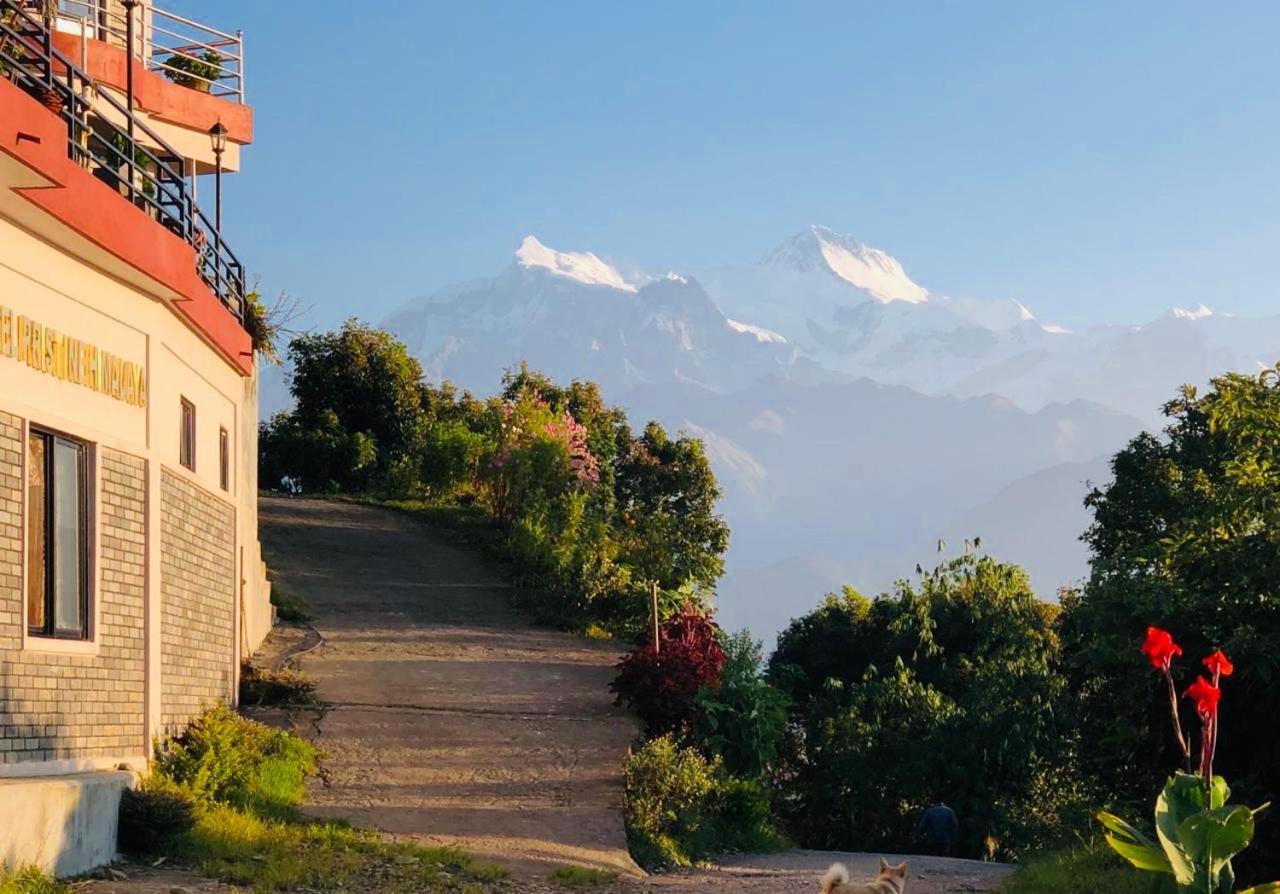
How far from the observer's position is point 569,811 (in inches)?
635

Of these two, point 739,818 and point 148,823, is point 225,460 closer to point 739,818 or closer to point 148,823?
Answer: point 148,823

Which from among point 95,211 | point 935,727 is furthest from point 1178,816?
point 935,727

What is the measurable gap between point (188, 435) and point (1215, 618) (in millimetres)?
10076

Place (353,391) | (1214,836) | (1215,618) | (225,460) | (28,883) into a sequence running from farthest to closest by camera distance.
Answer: (353,391) → (225,460) → (1215,618) → (28,883) → (1214,836)

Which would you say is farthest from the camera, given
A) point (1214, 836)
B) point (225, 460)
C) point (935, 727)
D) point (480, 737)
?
point (935, 727)

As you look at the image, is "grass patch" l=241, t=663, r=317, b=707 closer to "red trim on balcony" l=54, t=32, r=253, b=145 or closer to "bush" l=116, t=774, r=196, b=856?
"bush" l=116, t=774, r=196, b=856

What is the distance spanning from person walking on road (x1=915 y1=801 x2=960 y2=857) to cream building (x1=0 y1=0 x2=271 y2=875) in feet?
34.3

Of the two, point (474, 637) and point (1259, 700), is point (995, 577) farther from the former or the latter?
point (1259, 700)

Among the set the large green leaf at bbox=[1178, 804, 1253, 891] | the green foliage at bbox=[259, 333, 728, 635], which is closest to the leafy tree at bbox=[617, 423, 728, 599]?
the green foliage at bbox=[259, 333, 728, 635]

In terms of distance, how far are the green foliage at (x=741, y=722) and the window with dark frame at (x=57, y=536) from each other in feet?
26.9

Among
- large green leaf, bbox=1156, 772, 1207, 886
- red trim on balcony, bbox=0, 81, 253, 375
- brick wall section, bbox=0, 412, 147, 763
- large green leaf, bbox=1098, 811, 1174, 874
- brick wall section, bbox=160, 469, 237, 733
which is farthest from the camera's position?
brick wall section, bbox=160, 469, 237, 733

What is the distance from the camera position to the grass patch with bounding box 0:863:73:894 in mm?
10312

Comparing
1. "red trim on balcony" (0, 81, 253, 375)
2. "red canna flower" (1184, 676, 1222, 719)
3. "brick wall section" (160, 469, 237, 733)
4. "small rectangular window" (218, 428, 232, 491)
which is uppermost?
"red trim on balcony" (0, 81, 253, 375)

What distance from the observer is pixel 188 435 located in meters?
16.6
